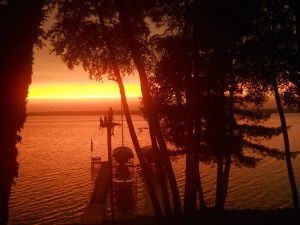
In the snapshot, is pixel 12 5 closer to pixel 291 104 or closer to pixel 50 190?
pixel 291 104

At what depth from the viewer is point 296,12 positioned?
13.2 m

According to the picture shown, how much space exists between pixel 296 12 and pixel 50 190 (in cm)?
3662

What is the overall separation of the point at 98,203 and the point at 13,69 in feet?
72.4

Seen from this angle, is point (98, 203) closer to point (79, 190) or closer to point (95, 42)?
point (79, 190)

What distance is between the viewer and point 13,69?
11859 mm

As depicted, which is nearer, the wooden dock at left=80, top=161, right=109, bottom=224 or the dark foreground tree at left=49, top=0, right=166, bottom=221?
the dark foreground tree at left=49, top=0, right=166, bottom=221

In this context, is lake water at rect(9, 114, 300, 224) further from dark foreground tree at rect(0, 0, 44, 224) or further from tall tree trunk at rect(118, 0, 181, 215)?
dark foreground tree at rect(0, 0, 44, 224)

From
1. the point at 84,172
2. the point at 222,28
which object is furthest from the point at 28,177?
the point at 222,28

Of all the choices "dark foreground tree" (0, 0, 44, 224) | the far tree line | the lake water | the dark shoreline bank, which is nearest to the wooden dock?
the lake water

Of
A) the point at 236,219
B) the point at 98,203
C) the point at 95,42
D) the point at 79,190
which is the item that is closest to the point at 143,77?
the point at 95,42

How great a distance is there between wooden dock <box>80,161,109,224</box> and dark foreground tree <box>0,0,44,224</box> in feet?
41.8

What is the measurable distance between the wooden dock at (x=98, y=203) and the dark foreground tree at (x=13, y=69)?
12.8m

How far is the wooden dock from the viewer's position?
24647 millimetres

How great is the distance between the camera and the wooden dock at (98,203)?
24.6 m
